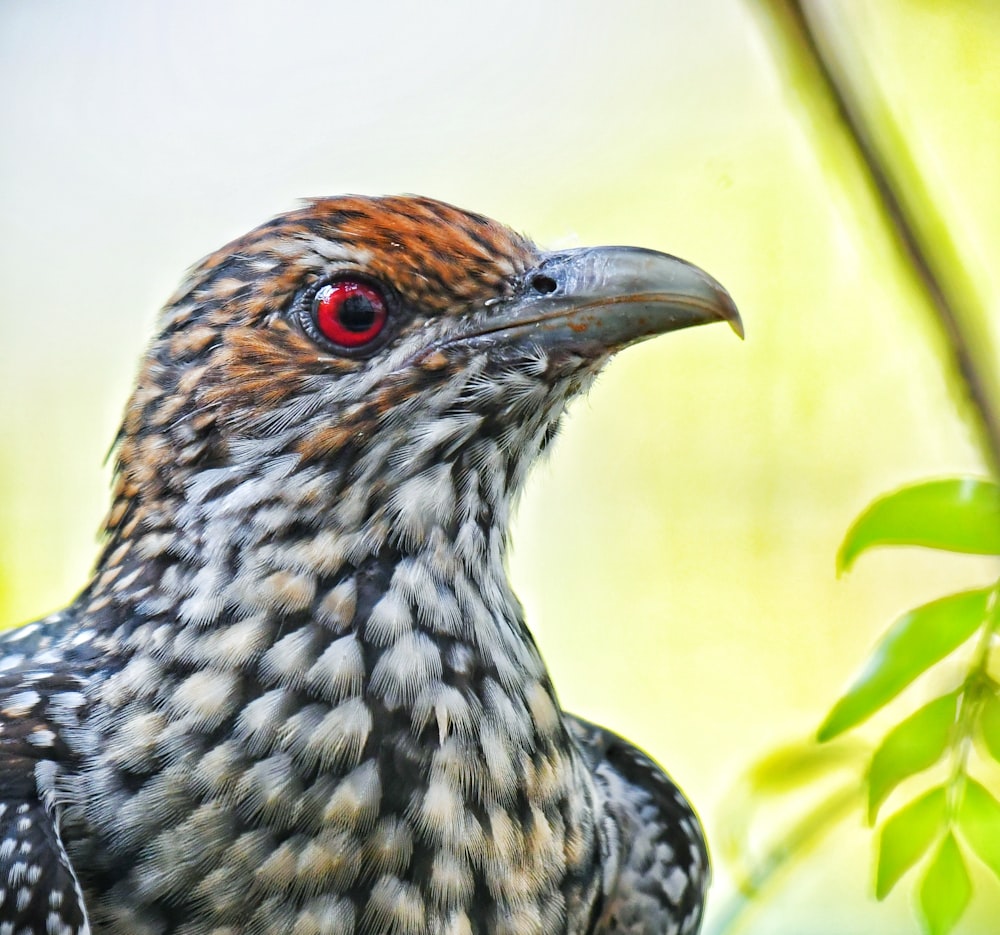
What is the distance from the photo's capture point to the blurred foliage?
1693 millimetres

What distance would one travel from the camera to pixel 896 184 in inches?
70.4

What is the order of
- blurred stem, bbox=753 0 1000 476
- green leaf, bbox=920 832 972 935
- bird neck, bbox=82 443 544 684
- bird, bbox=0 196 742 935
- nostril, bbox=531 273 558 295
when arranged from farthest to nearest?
1. nostril, bbox=531 273 558 295
2. bird neck, bbox=82 443 544 684
3. bird, bbox=0 196 742 935
4. green leaf, bbox=920 832 972 935
5. blurred stem, bbox=753 0 1000 476

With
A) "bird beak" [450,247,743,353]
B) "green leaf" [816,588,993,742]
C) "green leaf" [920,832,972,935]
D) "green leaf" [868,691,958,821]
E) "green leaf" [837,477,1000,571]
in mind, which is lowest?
"green leaf" [920,832,972,935]

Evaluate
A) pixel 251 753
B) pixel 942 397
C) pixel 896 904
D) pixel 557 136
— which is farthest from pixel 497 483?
pixel 557 136

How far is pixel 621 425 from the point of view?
14.7ft

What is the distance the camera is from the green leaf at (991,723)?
5.56 feet

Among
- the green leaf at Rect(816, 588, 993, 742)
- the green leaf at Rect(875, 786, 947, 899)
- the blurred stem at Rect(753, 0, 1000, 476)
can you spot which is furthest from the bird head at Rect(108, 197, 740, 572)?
the green leaf at Rect(875, 786, 947, 899)

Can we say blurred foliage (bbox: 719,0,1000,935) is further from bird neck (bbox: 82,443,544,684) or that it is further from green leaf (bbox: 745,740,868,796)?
bird neck (bbox: 82,443,544,684)

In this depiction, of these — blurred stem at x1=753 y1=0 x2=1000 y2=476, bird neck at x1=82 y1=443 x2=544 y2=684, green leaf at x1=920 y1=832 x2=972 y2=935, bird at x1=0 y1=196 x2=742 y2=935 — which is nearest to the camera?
blurred stem at x1=753 y1=0 x2=1000 y2=476

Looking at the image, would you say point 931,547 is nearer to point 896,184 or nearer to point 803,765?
point 896,184

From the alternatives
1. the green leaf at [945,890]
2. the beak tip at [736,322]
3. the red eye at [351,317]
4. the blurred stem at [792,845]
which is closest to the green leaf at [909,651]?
the green leaf at [945,890]

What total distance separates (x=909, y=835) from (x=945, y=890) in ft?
0.35

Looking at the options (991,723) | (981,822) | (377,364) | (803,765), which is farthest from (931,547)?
(377,364)

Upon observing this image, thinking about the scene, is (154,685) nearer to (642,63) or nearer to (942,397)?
(942,397)
